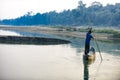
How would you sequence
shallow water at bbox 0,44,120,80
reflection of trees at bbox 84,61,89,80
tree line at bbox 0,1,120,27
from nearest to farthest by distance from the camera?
1. shallow water at bbox 0,44,120,80
2. reflection of trees at bbox 84,61,89,80
3. tree line at bbox 0,1,120,27

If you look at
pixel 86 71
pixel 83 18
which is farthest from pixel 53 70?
pixel 83 18

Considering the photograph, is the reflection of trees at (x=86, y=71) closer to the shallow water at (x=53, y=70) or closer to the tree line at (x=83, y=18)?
the shallow water at (x=53, y=70)

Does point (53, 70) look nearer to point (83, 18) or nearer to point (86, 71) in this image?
point (86, 71)

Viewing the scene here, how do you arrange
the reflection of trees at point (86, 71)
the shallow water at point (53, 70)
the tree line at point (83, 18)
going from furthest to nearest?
the tree line at point (83, 18)
the reflection of trees at point (86, 71)
the shallow water at point (53, 70)

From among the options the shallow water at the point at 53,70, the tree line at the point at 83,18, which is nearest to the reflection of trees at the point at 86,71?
the shallow water at the point at 53,70

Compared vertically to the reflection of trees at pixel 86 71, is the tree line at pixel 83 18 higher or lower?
higher

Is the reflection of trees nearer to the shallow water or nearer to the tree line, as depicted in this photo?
the shallow water

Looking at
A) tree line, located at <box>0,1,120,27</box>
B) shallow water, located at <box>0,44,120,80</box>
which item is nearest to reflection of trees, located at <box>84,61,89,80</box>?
shallow water, located at <box>0,44,120,80</box>

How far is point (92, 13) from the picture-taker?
24.1 metres

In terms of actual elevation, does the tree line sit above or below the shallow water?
above

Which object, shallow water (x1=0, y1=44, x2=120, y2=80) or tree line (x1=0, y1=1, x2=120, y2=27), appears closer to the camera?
shallow water (x1=0, y1=44, x2=120, y2=80)

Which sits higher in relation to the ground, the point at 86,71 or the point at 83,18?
the point at 83,18

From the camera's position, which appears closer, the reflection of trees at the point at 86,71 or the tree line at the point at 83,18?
the reflection of trees at the point at 86,71

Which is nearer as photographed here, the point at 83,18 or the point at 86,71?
the point at 86,71
